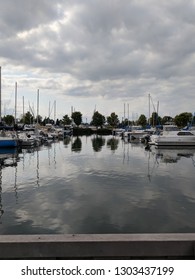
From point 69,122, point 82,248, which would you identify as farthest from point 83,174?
point 69,122

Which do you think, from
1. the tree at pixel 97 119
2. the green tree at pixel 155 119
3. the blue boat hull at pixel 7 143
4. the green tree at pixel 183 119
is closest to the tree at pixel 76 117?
the tree at pixel 97 119

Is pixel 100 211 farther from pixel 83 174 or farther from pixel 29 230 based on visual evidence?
pixel 83 174

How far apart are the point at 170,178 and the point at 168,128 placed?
37562 mm

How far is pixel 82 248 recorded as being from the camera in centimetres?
532

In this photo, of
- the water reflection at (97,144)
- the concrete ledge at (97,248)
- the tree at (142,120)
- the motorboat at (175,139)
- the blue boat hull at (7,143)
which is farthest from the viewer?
the tree at (142,120)

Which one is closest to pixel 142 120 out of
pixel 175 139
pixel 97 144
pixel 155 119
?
pixel 155 119

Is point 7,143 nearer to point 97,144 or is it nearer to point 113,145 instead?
point 97,144

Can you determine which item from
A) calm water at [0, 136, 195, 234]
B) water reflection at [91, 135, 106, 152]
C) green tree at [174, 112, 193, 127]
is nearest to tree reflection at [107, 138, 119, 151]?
water reflection at [91, 135, 106, 152]

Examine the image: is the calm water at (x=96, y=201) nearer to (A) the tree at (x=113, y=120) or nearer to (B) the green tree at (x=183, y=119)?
(B) the green tree at (x=183, y=119)

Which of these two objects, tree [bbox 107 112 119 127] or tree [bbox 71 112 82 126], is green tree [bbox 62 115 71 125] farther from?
tree [bbox 107 112 119 127]

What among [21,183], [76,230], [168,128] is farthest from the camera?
[168,128]

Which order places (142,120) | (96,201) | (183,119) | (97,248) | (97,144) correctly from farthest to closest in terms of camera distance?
(142,120)
(183,119)
(97,144)
(96,201)
(97,248)

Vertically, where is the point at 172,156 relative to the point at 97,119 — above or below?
below

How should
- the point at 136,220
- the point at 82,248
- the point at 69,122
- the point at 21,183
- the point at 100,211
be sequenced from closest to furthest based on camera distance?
1. the point at 82,248
2. the point at 136,220
3. the point at 100,211
4. the point at 21,183
5. the point at 69,122
